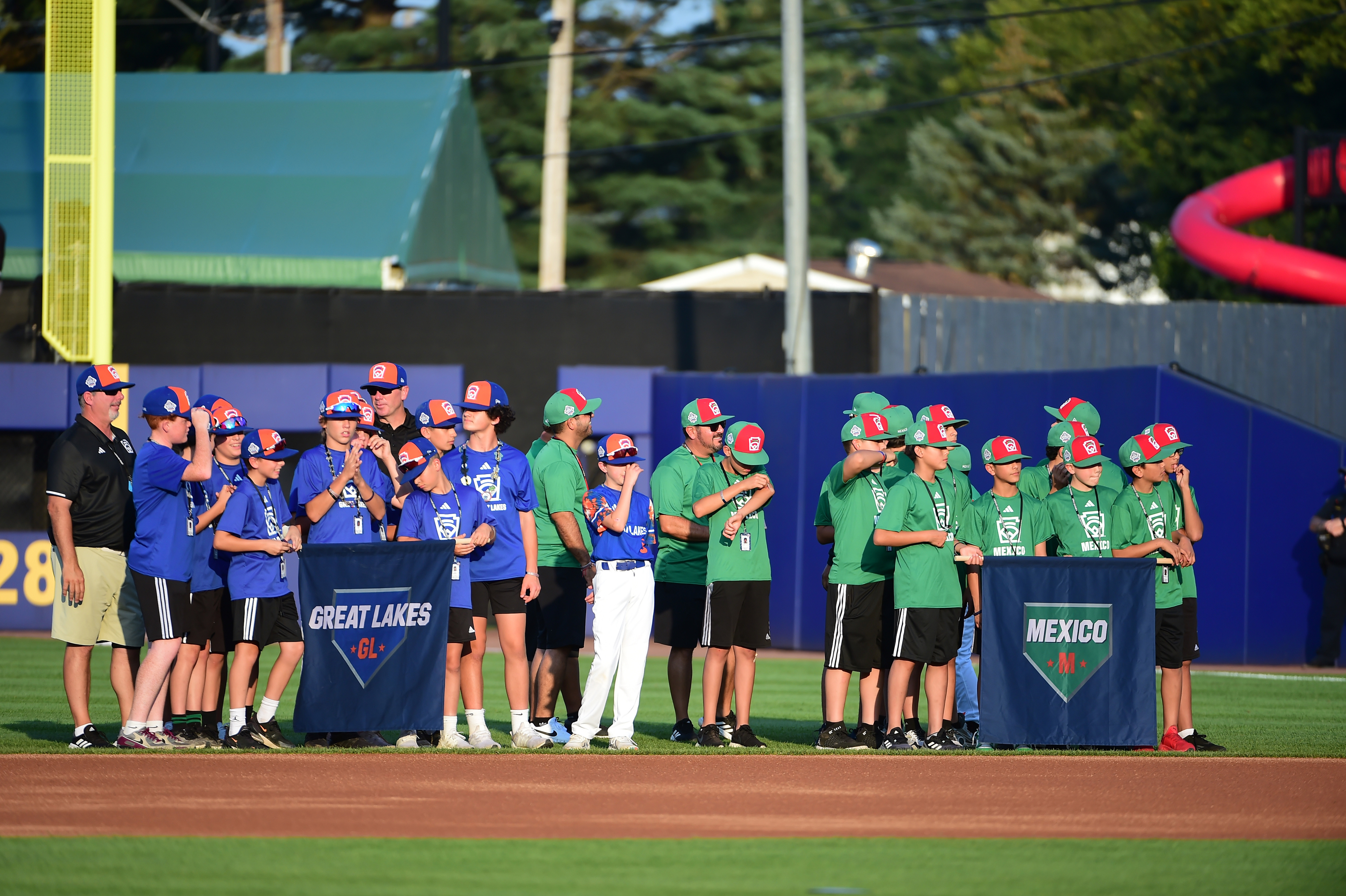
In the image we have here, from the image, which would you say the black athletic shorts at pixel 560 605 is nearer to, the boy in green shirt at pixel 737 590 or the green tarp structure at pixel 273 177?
the boy in green shirt at pixel 737 590

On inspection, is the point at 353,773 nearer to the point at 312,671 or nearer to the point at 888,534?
the point at 312,671

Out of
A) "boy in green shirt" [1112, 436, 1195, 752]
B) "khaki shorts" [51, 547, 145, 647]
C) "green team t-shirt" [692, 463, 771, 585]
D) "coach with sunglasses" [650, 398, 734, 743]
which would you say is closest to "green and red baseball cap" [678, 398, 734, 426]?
"coach with sunglasses" [650, 398, 734, 743]

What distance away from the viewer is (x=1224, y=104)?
1550 inches

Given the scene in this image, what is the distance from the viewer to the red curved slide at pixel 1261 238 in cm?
2655

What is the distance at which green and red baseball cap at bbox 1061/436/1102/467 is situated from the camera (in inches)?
406

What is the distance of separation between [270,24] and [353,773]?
2777cm

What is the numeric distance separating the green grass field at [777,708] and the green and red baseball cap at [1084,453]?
6.37 ft

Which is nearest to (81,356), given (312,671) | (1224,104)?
(312,671)

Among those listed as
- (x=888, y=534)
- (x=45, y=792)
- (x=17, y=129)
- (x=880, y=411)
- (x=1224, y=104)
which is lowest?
(x=45, y=792)

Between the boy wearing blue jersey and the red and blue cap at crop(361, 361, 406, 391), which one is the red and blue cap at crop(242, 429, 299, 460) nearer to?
the boy wearing blue jersey

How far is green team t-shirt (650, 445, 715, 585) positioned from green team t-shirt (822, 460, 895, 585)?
0.86 m

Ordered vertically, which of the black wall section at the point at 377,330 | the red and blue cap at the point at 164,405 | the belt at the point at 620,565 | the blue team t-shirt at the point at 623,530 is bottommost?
the belt at the point at 620,565

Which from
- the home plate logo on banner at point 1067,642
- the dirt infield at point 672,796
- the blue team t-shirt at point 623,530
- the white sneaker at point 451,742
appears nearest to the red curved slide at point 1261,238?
the home plate logo on banner at point 1067,642

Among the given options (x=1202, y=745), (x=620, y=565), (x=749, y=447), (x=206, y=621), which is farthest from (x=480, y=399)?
(x=1202, y=745)
